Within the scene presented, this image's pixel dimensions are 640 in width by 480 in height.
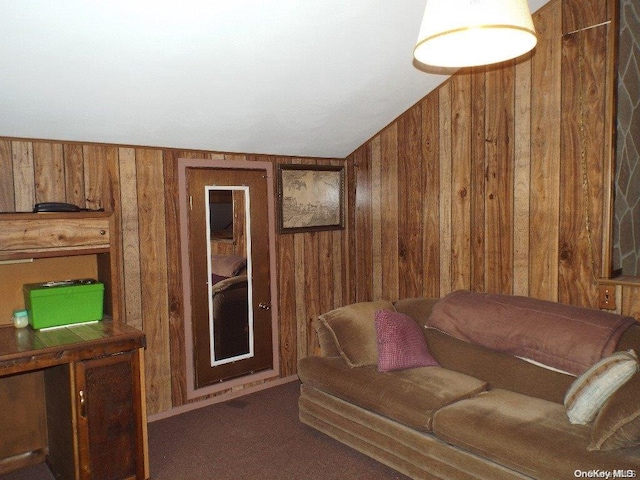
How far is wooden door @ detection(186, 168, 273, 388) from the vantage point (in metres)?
3.77

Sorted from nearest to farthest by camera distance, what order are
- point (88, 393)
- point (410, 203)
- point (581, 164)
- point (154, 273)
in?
point (88, 393)
point (581, 164)
point (154, 273)
point (410, 203)

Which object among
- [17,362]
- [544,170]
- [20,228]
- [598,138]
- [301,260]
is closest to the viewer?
[17,362]

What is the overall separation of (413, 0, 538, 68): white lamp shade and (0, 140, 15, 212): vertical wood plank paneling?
2.37 metres

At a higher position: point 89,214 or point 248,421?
point 89,214

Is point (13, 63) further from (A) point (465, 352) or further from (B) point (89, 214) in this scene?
(A) point (465, 352)

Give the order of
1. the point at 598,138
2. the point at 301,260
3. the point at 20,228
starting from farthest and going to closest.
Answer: the point at 301,260
the point at 598,138
the point at 20,228

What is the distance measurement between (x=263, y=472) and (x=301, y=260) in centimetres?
190

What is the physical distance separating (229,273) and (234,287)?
0.12 m

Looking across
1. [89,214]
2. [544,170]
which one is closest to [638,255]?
[544,170]

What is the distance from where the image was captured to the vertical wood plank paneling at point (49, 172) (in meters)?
3.09

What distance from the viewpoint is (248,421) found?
361 cm

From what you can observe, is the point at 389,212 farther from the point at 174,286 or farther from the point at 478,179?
the point at 174,286

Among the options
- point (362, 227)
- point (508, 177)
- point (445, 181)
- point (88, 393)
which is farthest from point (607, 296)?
point (88, 393)

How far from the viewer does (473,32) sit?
204cm
